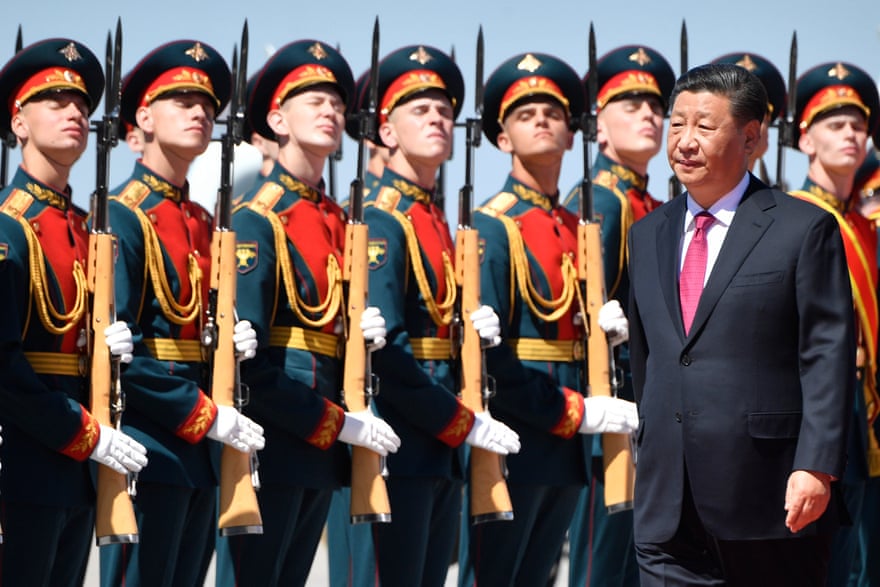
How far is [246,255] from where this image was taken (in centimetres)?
745

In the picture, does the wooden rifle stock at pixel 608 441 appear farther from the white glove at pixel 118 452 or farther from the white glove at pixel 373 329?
the white glove at pixel 118 452

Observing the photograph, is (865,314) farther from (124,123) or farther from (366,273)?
(124,123)

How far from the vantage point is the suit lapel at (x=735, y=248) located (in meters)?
5.09

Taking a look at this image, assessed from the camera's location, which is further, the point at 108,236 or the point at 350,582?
the point at 350,582

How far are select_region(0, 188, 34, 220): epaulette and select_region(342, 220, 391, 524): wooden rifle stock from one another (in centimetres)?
151

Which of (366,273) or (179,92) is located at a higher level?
(179,92)

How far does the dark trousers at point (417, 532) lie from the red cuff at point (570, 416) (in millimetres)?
546

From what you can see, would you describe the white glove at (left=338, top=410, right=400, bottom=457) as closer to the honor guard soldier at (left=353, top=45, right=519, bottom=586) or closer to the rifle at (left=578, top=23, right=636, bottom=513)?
the honor guard soldier at (left=353, top=45, right=519, bottom=586)

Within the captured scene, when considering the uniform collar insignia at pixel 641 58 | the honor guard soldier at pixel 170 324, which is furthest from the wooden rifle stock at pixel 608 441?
the honor guard soldier at pixel 170 324

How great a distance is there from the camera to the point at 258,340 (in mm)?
7332

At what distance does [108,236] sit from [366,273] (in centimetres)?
130

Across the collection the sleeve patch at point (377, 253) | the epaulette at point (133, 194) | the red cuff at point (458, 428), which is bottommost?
the red cuff at point (458, 428)

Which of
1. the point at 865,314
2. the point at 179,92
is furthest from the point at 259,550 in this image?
the point at 865,314

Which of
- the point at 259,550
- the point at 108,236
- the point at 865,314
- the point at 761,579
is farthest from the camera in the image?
the point at 865,314
